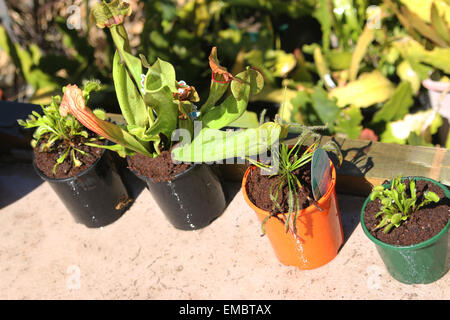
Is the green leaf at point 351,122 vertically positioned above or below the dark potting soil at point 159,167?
below

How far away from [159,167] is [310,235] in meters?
0.52

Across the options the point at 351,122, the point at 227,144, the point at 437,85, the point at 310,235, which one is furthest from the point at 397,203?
the point at 437,85

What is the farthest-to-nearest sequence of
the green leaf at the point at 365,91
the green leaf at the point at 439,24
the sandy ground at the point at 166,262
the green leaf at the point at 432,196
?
the green leaf at the point at 365,91 → the green leaf at the point at 439,24 → the sandy ground at the point at 166,262 → the green leaf at the point at 432,196

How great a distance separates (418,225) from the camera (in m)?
1.30

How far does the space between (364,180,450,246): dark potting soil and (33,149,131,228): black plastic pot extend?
35.3 inches

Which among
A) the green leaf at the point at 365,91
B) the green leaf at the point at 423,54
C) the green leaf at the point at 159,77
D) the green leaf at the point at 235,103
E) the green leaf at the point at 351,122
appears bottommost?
the green leaf at the point at 365,91

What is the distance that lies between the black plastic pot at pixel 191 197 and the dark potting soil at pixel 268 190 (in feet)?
0.70

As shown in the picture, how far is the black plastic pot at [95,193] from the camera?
5.52 feet

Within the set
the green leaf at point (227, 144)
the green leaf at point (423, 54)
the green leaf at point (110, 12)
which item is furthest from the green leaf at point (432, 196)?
→ the green leaf at point (110, 12)

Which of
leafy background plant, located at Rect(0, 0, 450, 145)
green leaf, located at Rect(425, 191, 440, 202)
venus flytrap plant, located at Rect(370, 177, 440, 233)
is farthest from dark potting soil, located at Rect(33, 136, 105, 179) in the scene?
green leaf, located at Rect(425, 191, 440, 202)

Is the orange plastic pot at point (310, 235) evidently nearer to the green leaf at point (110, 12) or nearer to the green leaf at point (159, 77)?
the green leaf at point (159, 77)

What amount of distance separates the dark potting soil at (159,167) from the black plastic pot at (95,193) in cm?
16

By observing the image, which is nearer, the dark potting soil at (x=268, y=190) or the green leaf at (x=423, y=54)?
the dark potting soil at (x=268, y=190)

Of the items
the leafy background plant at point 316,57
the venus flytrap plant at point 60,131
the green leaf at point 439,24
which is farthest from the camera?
the leafy background plant at point 316,57
